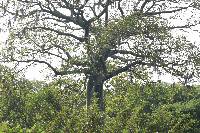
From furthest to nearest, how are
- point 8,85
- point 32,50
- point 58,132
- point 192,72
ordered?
point 32,50 < point 192,72 < point 8,85 < point 58,132

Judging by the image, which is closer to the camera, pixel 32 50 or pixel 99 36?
pixel 99 36

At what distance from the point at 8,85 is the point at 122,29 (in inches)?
301

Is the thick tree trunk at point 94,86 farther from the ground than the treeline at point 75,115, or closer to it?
farther from the ground

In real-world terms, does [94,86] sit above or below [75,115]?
above

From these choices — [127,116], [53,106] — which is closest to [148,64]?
[53,106]

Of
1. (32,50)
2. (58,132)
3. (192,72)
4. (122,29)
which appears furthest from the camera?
(32,50)

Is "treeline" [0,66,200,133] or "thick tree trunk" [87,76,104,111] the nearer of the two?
"treeline" [0,66,200,133]

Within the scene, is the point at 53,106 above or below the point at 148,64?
below

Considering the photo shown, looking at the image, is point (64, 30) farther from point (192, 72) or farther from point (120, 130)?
point (120, 130)

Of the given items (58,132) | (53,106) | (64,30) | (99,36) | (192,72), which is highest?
(64,30)

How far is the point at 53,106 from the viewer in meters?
11.5

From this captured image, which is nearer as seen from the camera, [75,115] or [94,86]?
[75,115]

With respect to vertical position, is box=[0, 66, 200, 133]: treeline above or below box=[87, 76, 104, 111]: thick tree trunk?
below

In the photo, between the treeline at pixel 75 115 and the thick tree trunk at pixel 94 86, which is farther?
the thick tree trunk at pixel 94 86
